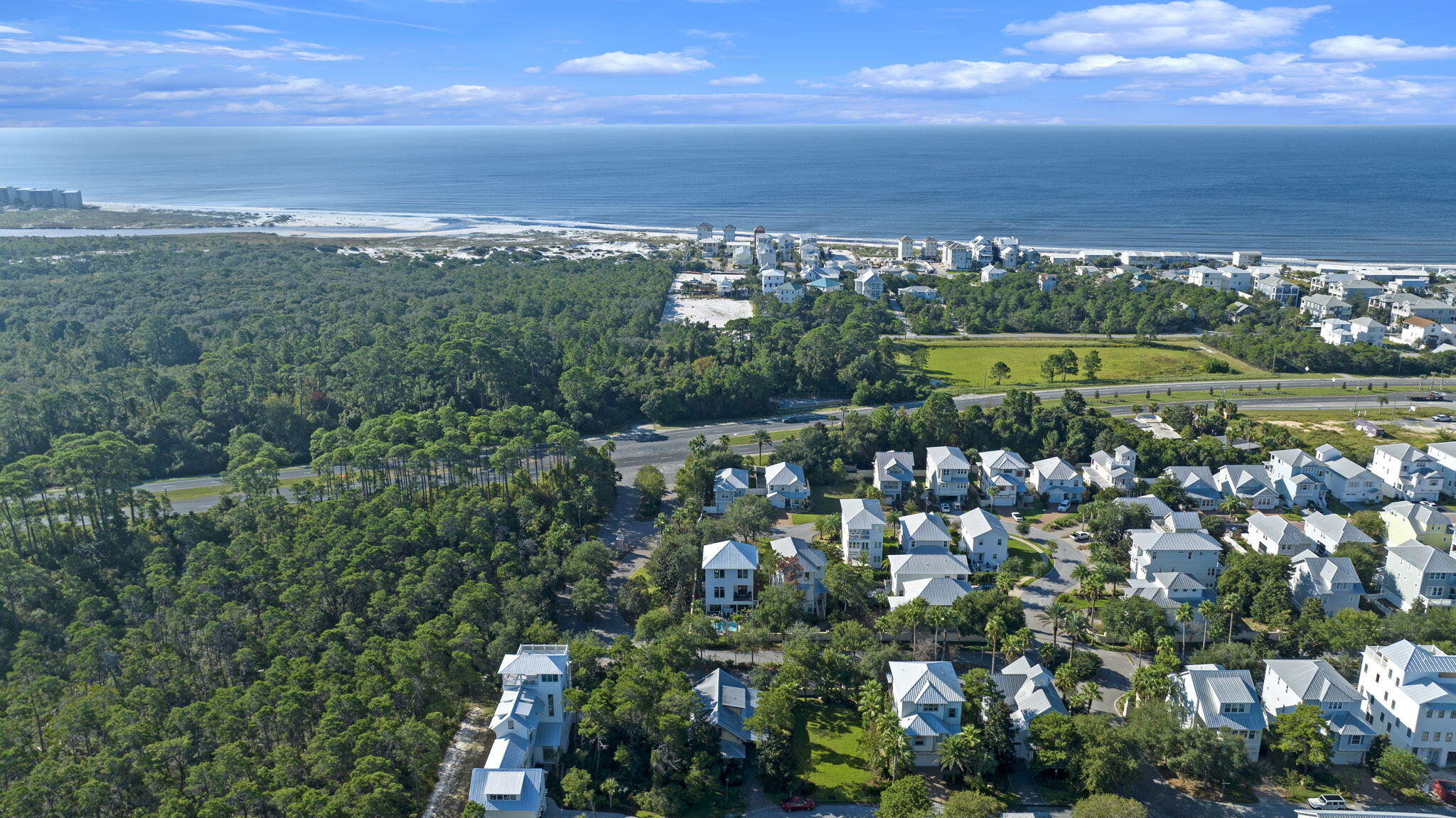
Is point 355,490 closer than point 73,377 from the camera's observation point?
Yes

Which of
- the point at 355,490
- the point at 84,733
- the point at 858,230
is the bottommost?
the point at 84,733

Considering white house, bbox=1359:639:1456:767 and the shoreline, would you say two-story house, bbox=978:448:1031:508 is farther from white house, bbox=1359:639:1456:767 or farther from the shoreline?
the shoreline

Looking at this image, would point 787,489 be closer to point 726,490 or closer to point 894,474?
point 726,490

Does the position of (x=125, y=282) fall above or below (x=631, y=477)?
above

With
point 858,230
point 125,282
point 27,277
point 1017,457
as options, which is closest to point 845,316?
point 1017,457

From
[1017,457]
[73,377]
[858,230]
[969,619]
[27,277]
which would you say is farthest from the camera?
[858,230]

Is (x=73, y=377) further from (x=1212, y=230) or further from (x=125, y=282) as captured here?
(x=1212, y=230)
